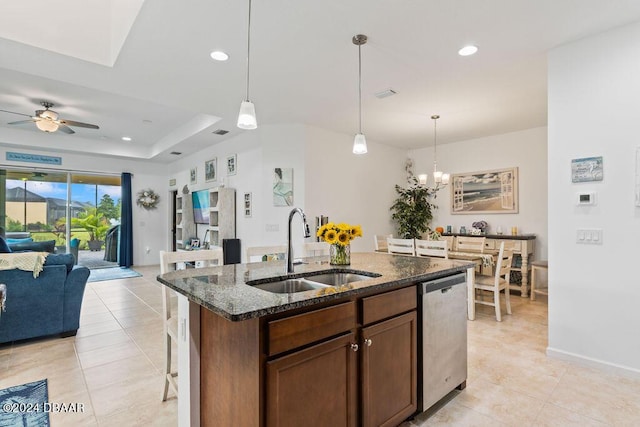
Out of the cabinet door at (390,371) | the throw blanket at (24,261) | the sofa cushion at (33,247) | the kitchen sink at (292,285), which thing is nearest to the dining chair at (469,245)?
the cabinet door at (390,371)

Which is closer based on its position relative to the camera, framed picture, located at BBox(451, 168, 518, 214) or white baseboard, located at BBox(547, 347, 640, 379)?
white baseboard, located at BBox(547, 347, 640, 379)

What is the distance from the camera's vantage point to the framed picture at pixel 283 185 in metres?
5.01

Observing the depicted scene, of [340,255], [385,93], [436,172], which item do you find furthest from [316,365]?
[436,172]

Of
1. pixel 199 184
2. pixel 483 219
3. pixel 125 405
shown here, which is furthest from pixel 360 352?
pixel 199 184

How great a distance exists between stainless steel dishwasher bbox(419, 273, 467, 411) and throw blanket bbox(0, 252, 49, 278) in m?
3.45

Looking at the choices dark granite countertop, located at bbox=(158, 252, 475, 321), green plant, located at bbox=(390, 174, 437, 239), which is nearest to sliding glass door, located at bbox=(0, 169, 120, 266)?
green plant, located at bbox=(390, 174, 437, 239)

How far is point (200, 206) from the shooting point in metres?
6.86

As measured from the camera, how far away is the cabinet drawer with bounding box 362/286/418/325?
1.62 meters

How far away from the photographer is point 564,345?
8.96 feet

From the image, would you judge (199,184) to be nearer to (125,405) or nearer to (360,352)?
(125,405)

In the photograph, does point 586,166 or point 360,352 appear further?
point 586,166

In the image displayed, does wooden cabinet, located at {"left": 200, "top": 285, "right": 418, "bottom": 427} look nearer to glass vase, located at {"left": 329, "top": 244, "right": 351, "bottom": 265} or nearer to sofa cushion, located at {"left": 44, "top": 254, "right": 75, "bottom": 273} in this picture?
glass vase, located at {"left": 329, "top": 244, "right": 351, "bottom": 265}

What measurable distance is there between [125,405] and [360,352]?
167 centimetres

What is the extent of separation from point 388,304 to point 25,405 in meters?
2.46
